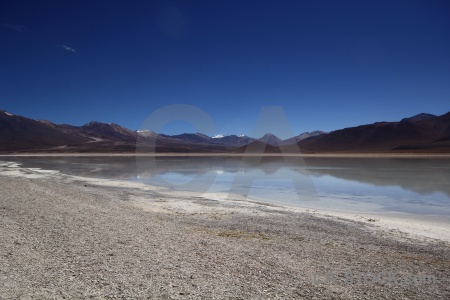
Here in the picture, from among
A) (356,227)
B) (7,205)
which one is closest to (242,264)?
(356,227)

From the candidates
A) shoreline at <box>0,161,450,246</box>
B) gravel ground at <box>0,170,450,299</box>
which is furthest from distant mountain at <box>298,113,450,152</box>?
gravel ground at <box>0,170,450,299</box>

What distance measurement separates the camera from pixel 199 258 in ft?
20.8

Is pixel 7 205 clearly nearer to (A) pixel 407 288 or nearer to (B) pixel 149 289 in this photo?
(B) pixel 149 289

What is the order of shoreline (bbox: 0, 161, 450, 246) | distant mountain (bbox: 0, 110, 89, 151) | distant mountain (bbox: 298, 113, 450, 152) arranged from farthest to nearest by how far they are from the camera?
distant mountain (bbox: 0, 110, 89, 151)
distant mountain (bbox: 298, 113, 450, 152)
shoreline (bbox: 0, 161, 450, 246)

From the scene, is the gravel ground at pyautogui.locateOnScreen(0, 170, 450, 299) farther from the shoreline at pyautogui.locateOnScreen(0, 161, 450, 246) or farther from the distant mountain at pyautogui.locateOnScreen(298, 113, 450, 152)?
the distant mountain at pyautogui.locateOnScreen(298, 113, 450, 152)

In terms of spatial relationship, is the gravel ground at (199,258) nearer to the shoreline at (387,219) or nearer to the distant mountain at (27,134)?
the shoreline at (387,219)

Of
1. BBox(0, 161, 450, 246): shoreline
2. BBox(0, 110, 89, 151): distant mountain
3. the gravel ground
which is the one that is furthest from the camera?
BBox(0, 110, 89, 151): distant mountain

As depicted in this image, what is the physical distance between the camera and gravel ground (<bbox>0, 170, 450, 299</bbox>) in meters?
4.94

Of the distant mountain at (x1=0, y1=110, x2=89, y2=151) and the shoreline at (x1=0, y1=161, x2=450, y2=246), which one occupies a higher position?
the distant mountain at (x1=0, y1=110, x2=89, y2=151)

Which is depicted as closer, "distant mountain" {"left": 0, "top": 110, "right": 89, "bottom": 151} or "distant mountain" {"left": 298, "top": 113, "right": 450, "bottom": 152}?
"distant mountain" {"left": 298, "top": 113, "right": 450, "bottom": 152}

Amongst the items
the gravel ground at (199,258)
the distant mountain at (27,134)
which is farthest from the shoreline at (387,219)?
the distant mountain at (27,134)

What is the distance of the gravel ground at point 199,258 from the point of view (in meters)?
4.94

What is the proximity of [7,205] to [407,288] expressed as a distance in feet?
35.1

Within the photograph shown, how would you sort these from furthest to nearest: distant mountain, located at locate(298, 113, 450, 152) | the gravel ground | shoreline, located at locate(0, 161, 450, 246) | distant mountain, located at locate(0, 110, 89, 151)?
distant mountain, located at locate(0, 110, 89, 151)
distant mountain, located at locate(298, 113, 450, 152)
shoreline, located at locate(0, 161, 450, 246)
the gravel ground
